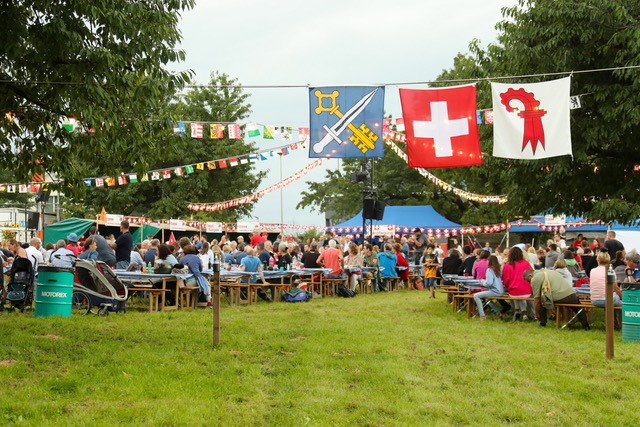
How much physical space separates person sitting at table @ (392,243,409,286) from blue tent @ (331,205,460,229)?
12.7 m

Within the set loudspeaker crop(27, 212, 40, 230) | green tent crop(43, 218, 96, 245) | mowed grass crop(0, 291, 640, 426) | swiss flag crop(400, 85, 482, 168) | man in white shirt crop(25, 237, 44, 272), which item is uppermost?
swiss flag crop(400, 85, 482, 168)

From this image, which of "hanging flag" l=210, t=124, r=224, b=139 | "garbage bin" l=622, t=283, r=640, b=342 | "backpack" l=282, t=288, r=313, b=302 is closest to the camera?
"garbage bin" l=622, t=283, r=640, b=342

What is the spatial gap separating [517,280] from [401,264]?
32.8ft

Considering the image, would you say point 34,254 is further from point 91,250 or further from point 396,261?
point 396,261

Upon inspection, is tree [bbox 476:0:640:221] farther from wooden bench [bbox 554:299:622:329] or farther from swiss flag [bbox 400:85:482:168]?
swiss flag [bbox 400:85:482:168]

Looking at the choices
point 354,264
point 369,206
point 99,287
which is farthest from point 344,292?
point 99,287

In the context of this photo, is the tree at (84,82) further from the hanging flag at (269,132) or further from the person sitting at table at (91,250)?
the hanging flag at (269,132)

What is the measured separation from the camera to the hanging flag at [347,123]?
41.9 ft

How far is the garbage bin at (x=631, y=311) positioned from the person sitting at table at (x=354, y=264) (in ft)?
34.4

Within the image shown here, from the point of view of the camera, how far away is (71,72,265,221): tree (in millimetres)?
44719

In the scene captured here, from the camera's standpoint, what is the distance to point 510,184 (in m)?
17.8

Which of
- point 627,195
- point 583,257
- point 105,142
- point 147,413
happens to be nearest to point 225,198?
point 583,257

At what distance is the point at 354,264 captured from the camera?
73.1 ft

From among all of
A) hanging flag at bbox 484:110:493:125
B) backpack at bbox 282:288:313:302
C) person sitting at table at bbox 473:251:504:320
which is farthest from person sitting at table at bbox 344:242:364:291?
person sitting at table at bbox 473:251:504:320
